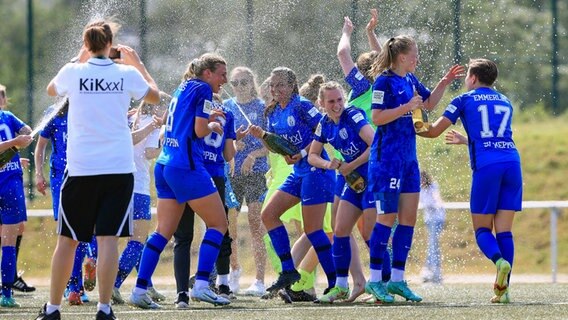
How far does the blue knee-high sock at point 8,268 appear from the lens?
33.8 ft

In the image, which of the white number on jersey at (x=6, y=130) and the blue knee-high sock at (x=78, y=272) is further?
the white number on jersey at (x=6, y=130)

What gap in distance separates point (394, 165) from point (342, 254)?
994mm

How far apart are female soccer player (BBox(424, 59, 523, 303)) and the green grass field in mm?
543

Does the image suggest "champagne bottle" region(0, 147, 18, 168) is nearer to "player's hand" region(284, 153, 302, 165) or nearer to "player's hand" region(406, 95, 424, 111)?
"player's hand" region(284, 153, 302, 165)

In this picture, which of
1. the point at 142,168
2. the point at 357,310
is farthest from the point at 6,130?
the point at 357,310

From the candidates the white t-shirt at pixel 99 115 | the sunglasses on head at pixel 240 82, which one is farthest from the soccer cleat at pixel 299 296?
the white t-shirt at pixel 99 115

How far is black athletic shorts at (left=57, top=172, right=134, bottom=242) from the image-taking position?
24.8 ft

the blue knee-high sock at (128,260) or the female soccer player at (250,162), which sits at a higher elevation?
the female soccer player at (250,162)

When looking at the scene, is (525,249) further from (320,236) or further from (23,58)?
(23,58)

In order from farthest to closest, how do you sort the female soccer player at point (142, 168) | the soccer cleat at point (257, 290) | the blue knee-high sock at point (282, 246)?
the soccer cleat at point (257, 290)
the female soccer player at point (142, 168)
the blue knee-high sock at point (282, 246)

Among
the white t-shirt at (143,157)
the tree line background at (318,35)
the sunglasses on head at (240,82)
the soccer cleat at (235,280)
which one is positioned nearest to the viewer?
the white t-shirt at (143,157)

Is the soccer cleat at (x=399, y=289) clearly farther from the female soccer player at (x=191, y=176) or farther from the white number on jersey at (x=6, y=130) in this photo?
the white number on jersey at (x=6, y=130)

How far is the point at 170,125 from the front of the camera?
9.33 metres

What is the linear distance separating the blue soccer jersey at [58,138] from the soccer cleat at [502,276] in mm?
3742
